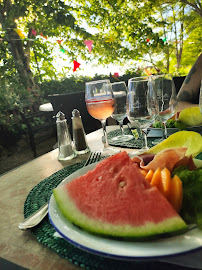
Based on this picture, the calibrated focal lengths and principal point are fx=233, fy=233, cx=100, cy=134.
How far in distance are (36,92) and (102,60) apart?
3.15 m

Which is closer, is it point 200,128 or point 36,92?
point 200,128

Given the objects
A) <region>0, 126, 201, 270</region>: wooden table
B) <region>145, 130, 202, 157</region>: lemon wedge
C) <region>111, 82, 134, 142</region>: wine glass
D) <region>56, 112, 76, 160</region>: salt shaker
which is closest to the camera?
<region>0, 126, 201, 270</region>: wooden table

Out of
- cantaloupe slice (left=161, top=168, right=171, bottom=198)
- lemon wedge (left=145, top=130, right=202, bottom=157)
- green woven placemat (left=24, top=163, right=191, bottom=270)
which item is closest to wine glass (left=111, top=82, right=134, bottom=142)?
lemon wedge (left=145, top=130, right=202, bottom=157)

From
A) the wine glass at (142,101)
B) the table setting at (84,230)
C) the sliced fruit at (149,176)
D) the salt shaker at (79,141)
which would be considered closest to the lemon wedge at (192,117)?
the table setting at (84,230)

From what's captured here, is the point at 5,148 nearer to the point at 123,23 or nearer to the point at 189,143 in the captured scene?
the point at 189,143

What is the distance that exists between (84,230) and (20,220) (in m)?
0.28

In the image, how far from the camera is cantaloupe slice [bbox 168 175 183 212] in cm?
42

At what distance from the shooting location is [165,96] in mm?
1089

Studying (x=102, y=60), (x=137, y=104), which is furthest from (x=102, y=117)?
(x=102, y=60)

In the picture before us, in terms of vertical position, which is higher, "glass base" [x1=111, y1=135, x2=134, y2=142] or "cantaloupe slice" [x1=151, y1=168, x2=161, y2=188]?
"cantaloupe slice" [x1=151, y1=168, x2=161, y2=188]

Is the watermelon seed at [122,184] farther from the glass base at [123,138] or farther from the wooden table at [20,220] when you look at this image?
the glass base at [123,138]

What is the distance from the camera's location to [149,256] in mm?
336

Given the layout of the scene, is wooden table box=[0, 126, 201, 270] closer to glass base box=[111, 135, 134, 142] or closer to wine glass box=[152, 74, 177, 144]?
glass base box=[111, 135, 134, 142]

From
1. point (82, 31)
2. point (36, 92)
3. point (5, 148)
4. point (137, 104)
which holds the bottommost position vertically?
point (5, 148)
